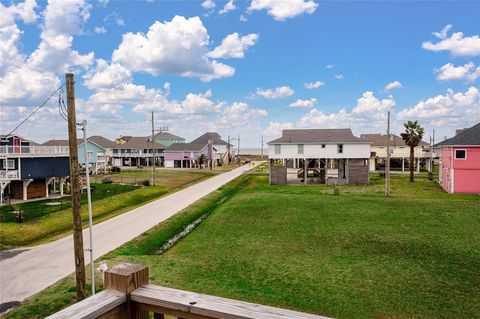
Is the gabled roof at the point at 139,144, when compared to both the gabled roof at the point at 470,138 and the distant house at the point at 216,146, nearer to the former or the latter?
the distant house at the point at 216,146

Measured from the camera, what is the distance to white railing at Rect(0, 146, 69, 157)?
35.2 meters

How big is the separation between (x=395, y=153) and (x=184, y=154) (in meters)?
48.2

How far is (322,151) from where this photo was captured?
2112 inches

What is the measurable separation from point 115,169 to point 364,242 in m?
62.6

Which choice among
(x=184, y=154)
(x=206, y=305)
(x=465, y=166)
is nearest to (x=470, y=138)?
(x=465, y=166)

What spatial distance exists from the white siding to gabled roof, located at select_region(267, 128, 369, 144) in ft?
1.94

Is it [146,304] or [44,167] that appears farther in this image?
[44,167]

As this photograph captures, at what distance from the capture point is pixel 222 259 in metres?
17.7

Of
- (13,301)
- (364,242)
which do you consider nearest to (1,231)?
(13,301)

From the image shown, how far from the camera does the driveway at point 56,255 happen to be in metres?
15.3

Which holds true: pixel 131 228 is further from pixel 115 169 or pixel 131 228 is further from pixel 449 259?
pixel 115 169

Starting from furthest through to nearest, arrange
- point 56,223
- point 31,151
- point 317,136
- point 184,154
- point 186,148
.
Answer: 1. point 186,148
2. point 184,154
3. point 317,136
4. point 31,151
5. point 56,223

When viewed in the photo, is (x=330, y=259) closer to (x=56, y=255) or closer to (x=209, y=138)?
(x=56, y=255)

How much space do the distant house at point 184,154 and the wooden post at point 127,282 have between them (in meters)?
90.0
